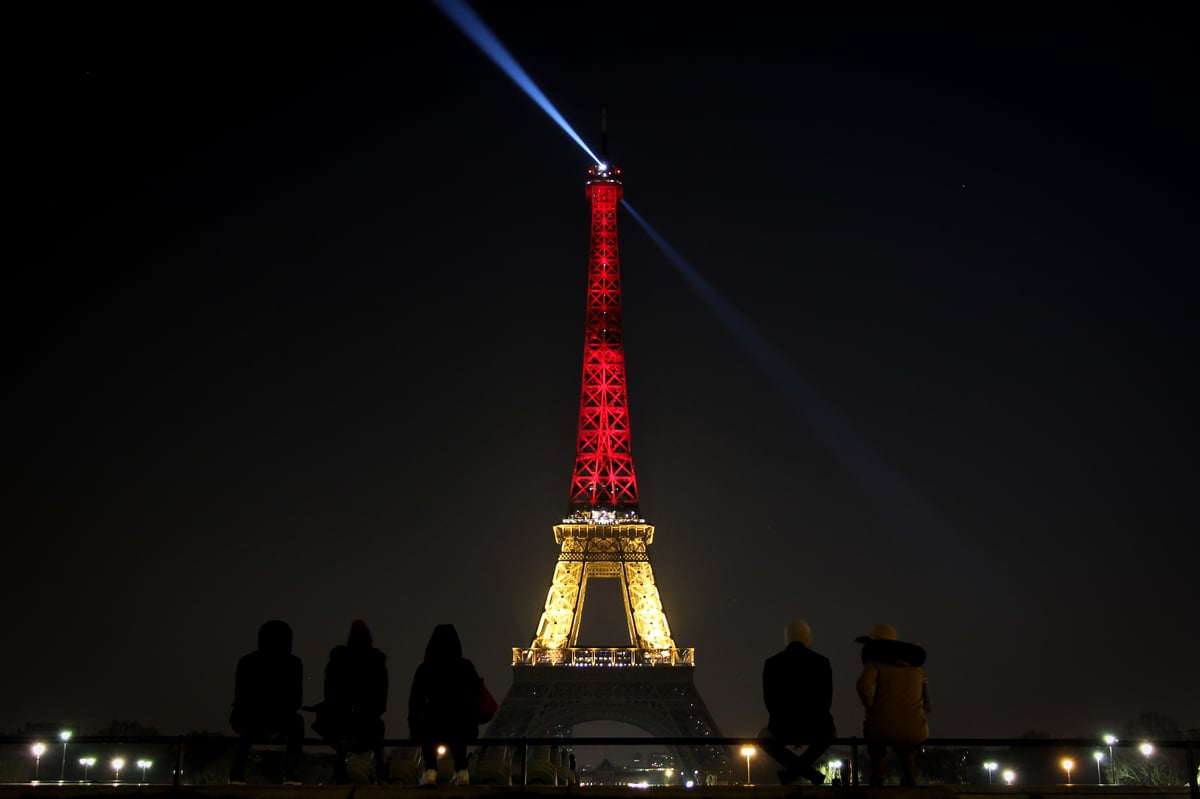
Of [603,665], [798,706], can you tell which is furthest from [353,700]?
[603,665]

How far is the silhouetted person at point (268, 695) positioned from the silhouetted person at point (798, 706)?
394cm

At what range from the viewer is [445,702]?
1133 centimetres

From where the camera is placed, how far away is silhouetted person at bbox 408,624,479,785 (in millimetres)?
11281

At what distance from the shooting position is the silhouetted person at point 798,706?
432 inches

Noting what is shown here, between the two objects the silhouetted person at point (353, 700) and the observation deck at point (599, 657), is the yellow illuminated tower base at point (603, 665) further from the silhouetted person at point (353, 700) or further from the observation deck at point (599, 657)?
the silhouetted person at point (353, 700)

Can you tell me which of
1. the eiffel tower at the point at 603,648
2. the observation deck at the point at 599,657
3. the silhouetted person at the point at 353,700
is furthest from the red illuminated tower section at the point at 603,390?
the silhouetted person at the point at 353,700

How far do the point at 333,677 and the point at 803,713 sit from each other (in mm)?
3973

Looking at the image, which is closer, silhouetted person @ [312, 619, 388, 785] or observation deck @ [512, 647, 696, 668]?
silhouetted person @ [312, 619, 388, 785]

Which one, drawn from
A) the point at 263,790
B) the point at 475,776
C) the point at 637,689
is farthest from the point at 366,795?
the point at 637,689

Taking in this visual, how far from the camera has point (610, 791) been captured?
10.6 meters

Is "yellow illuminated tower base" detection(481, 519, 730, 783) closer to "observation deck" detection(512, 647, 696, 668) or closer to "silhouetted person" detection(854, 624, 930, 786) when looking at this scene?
"observation deck" detection(512, 647, 696, 668)

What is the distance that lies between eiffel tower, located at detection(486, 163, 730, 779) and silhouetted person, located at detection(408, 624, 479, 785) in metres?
49.7

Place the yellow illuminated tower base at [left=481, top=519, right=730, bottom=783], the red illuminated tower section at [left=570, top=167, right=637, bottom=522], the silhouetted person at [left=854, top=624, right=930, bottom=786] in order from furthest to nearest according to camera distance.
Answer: the red illuminated tower section at [left=570, top=167, right=637, bottom=522], the yellow illuminated tower base at [left=481, top=519, right=730, bottom=783], the silhouetted person at [left=854, top=624, right=930, bottom=786]

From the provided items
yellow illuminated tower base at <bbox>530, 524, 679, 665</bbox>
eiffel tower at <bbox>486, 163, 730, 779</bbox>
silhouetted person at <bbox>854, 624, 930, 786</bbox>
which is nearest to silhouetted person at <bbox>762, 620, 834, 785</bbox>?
silhouetted person at <bbox>854, 624, 930, 786</bbox>
